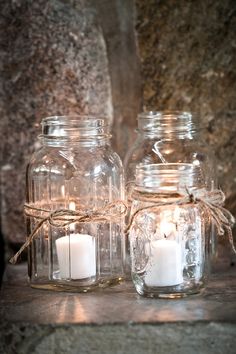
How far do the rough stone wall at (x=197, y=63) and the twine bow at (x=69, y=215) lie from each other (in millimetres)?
243

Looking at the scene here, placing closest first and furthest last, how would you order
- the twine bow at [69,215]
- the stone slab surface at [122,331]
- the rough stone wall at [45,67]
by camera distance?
the stone slab surface at [122,331], the twine bow at [69,215], the rough stone wall at [45,67]

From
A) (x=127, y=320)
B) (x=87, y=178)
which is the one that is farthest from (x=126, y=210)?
(x=127, y=320)

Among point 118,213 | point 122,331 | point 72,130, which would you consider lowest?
point 122,331

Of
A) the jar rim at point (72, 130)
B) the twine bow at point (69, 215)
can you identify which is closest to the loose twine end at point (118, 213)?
the twine bow at point (69, 215)

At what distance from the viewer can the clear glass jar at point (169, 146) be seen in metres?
0.99

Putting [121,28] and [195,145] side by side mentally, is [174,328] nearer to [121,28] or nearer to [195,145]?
[195,145]

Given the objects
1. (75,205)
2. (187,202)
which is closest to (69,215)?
(75,205)

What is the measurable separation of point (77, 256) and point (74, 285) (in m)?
0.04

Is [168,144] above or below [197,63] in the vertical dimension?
below

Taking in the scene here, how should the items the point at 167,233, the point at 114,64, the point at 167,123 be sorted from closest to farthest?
the point at 167,233 < the point at 167,123 < the point at 114,64

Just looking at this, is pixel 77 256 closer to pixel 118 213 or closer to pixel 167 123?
pixel 118 213

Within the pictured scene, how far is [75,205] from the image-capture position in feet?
3.12

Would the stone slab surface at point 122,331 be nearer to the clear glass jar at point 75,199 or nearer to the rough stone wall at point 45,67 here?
the clear glass jar at point 75,199

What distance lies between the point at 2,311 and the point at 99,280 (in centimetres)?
16
